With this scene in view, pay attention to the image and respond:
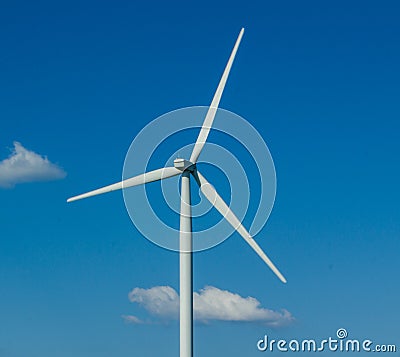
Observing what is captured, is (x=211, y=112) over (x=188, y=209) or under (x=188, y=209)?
over

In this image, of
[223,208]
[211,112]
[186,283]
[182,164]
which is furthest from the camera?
[211,112]

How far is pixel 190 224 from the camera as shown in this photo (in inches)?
2263

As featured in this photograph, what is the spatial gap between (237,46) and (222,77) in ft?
8.08

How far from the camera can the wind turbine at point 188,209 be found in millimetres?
56969

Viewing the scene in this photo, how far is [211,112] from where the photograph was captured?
62.5 m

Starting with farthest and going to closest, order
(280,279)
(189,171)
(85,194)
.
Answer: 1. (85,194)
2. (189,171)
3. (280,279)

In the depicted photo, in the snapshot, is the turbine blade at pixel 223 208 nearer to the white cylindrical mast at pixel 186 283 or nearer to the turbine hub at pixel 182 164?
the turbine hub at pixel 182 164

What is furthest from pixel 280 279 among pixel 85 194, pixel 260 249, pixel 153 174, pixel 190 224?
pixel 85 194

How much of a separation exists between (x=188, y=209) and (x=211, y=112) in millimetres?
8124

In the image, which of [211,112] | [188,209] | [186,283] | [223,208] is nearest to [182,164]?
[188,209]

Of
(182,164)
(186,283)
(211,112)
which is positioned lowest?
(186,283)

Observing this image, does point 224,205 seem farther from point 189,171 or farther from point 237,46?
point 237,46

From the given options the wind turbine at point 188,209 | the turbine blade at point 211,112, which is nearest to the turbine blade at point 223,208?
the wind turbine at point 188,209

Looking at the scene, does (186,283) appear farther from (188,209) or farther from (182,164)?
(182,164)
